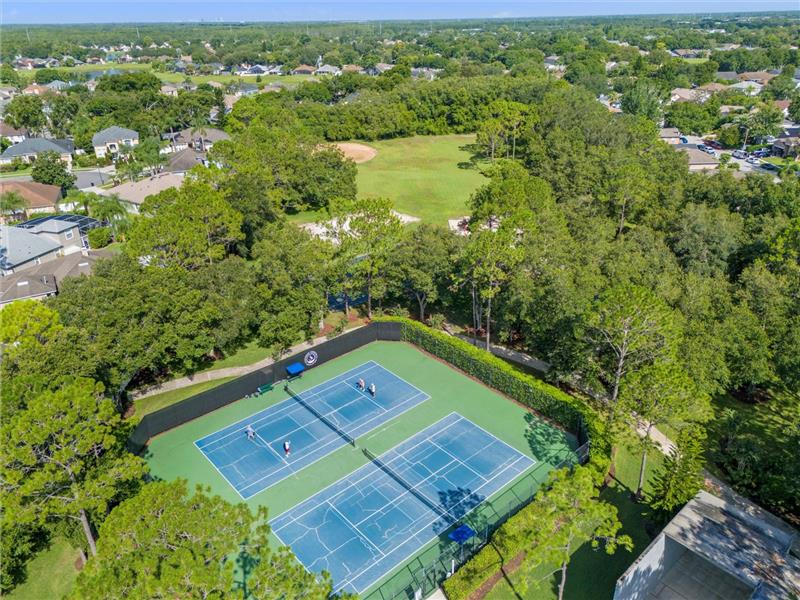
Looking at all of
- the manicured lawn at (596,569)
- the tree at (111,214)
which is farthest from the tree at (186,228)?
the manicured lawn at (596,569)

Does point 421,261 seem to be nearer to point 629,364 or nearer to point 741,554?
point 629,364

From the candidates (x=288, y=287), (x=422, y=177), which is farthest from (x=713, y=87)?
(x=288, y=287)

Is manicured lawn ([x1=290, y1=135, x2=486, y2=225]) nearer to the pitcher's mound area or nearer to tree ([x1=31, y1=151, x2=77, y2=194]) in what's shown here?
the pitcher's mound area

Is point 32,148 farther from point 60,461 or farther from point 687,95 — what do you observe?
point 687,95

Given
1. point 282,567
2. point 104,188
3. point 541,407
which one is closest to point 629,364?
point 541,407

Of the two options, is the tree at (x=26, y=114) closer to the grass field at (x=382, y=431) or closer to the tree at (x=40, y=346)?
the tree at (x=40, y=346)

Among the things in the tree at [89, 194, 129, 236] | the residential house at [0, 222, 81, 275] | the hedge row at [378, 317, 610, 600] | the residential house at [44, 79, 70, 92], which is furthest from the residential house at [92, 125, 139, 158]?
the hedge row at [378, 317, 610, 600]
